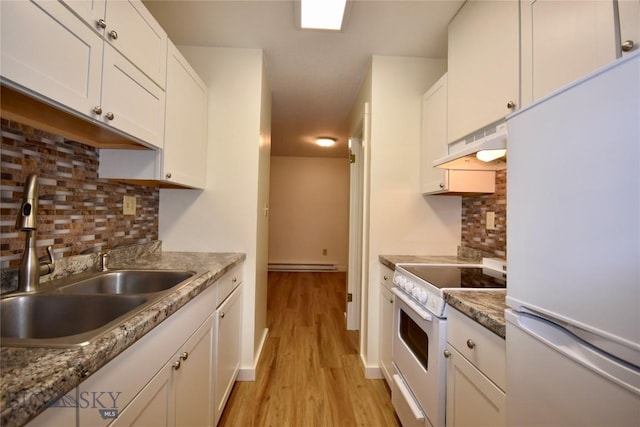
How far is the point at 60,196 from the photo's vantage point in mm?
1152

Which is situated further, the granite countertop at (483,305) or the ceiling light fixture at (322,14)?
the ceiling light fixture at (322,14)

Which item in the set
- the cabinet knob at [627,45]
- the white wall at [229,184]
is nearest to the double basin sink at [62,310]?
the white wall at [229,184]

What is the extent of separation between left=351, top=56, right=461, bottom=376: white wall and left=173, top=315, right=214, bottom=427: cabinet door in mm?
1173

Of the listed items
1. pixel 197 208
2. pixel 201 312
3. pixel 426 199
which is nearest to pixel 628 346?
pixel 201 312

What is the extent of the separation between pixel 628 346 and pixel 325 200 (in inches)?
213

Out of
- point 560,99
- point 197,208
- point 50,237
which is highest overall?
point 560,99

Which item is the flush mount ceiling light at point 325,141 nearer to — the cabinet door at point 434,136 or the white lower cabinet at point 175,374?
the cabinet door at point 434,136

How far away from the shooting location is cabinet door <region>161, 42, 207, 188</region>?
4.74 ft

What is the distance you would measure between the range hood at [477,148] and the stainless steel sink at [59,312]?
4.59 ft

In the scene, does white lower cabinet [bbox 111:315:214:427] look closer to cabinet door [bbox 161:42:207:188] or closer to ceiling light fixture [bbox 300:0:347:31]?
cabinet door [bbox 161:42:207:188]

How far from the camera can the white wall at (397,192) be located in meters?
2.04

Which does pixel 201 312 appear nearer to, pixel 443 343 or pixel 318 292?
pixel 443 343

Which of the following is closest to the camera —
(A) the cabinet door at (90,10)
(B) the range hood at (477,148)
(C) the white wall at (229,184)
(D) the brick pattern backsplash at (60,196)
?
(A) the cabinet door at (90,10)

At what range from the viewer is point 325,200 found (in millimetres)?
5816
